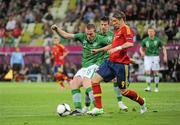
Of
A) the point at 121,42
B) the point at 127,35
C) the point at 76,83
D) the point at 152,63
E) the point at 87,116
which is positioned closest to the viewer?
the point at 87,116

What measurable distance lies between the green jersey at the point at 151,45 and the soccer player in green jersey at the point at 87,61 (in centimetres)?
1194

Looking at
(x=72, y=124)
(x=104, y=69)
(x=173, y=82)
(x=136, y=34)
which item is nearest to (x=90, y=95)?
(x=104, y=69)

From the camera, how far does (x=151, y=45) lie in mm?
29594

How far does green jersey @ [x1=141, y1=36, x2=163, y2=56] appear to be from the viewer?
29.5 metres

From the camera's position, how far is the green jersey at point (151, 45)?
1162 inches

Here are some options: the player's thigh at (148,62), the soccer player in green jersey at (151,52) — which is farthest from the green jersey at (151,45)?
the player's thigh at (148,62)

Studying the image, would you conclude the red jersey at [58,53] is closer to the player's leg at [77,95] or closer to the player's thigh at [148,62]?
the player's thigh at [148,62]

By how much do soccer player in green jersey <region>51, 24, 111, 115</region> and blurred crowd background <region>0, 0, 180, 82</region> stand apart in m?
19.6

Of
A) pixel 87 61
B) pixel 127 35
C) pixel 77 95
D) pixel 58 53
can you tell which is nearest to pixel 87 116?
pixel 77 95

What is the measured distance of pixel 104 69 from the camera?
54.7 feet

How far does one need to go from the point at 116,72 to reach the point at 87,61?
44.8 inches

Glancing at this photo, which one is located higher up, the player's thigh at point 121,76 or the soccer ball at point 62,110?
the player's thigh at point 121,76

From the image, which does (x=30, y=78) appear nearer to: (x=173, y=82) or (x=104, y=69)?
(x=173, y=82)

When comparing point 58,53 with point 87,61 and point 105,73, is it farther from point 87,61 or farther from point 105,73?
point 105,73
